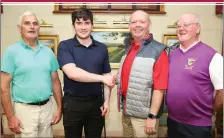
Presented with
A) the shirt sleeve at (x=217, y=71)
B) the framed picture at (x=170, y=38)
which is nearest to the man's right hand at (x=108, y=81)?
Answer: the shirt sleeve at (x=217, y=71)

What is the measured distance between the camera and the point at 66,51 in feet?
5.30

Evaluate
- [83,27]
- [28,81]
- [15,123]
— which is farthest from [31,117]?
[83,27]

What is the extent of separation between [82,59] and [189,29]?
712mm

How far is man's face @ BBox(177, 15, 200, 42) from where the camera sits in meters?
1.57

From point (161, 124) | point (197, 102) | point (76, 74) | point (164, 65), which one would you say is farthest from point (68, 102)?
point (161, 124)

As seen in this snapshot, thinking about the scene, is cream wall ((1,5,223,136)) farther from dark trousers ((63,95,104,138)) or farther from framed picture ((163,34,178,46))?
dark trousers ((63,95,104,138))

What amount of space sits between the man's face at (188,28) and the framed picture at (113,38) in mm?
1458

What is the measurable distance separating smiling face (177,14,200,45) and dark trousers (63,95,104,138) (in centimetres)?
70

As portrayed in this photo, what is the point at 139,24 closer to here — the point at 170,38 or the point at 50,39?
the point at 170,38

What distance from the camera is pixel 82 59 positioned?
5.40ft

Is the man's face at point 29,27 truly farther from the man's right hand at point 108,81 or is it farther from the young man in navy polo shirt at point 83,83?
the man's right hand at point 108,81

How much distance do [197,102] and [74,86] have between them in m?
0.79

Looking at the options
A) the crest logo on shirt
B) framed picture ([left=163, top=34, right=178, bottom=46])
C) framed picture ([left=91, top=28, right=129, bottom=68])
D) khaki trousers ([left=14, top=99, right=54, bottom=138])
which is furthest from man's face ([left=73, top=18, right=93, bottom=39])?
framed picture ([left=163, top=34, right=178, bottom=46])

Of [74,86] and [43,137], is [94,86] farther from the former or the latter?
[43,137]
